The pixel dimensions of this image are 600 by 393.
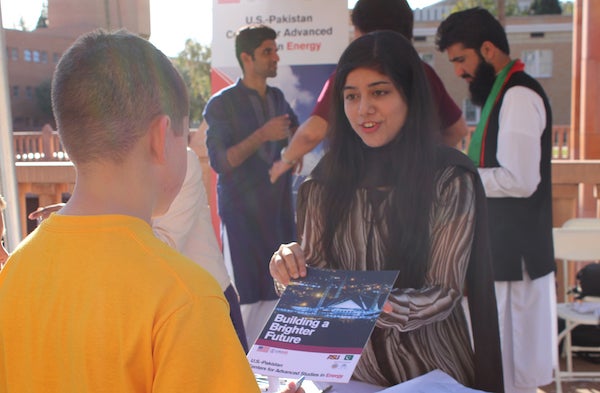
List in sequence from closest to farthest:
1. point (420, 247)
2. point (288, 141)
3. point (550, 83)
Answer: point (420, 247) < point (288, 141) < point (550, 83)

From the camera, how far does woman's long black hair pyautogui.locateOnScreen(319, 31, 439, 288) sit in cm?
171

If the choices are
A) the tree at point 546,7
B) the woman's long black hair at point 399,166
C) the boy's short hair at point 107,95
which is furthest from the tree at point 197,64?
the boy's short hair at point 107,95

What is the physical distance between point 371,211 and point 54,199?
4483mm

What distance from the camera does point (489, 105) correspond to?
3203mm

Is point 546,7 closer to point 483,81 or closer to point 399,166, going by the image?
point 483,81

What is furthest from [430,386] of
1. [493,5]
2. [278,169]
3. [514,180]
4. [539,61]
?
[539,61]

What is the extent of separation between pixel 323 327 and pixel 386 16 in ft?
6.88

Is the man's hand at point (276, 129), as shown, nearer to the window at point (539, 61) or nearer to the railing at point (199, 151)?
the railing at point (199, 151)

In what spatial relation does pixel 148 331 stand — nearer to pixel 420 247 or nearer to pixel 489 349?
pixel 420 247

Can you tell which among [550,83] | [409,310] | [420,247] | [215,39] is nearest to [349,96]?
[420,247]

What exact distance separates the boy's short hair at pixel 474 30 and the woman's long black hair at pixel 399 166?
1461 millimetres

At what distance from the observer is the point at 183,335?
32.7 inches

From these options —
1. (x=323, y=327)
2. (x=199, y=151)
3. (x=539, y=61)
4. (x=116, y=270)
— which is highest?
(x=539, y=61)

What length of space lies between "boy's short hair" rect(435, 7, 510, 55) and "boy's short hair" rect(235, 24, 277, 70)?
1.34m
